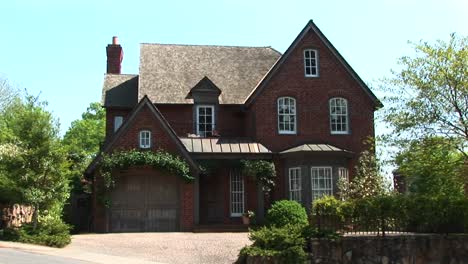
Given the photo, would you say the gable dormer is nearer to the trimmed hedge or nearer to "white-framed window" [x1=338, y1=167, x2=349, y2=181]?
"white-framed window" [x1=338, y1=167, x2=349, y2=181]

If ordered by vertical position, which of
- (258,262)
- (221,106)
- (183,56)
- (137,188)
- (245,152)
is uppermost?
(183,56)

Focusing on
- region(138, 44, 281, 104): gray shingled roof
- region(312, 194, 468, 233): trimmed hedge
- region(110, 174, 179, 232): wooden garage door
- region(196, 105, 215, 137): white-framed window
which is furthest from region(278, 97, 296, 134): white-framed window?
region(312, 194, 468, 233): trimmed hedge

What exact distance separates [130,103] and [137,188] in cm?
656

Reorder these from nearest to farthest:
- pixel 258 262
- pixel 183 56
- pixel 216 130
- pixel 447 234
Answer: pixel 258 262 < pixel 447 234 < pixel 216 130 < pixel 183 56

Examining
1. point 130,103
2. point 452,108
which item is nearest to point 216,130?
point 130,103

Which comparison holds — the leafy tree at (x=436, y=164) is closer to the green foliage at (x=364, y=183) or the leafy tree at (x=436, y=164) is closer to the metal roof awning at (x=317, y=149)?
the green foliage at (x=364, y=183)

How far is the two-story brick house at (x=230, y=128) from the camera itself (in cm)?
2459

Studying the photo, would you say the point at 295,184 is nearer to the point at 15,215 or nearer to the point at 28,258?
the point at 15,215

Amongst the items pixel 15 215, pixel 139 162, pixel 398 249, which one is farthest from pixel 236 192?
pixel 398 249

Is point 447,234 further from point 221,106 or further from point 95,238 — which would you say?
point 221,106

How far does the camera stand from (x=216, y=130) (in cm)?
2841

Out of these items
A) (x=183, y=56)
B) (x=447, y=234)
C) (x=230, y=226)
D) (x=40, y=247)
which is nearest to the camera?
(x=447, y=234)

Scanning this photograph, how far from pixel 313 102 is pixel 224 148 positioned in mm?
4983

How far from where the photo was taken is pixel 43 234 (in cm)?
2027
